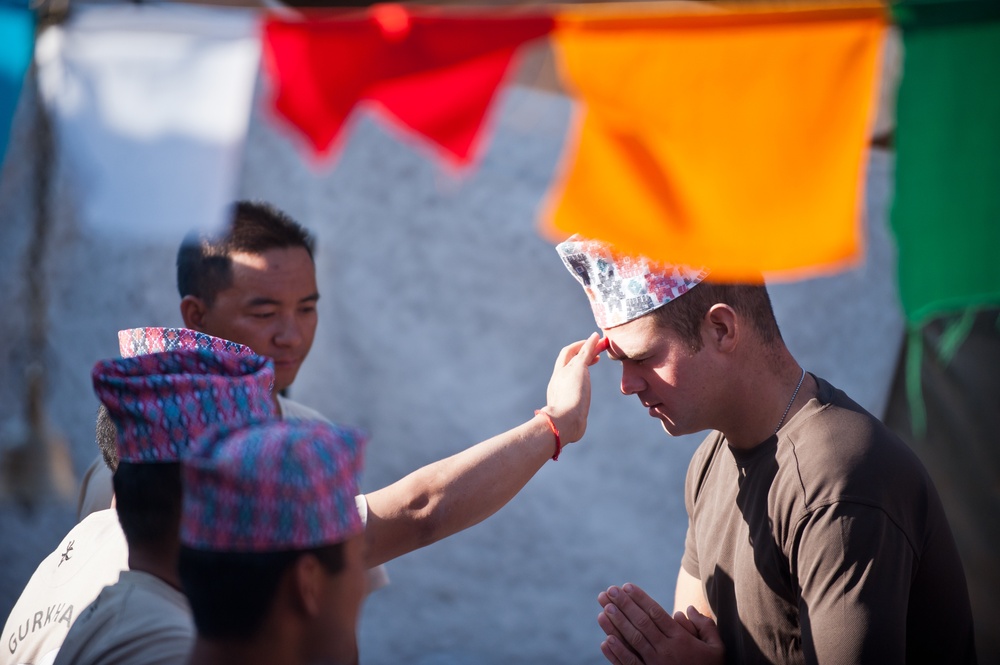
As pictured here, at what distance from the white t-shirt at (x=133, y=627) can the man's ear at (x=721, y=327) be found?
1.38m

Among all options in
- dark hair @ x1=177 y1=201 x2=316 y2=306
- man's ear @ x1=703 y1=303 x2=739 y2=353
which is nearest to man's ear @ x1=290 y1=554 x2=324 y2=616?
man's ear @ x1=703 y1=303 x2=739 y2=353

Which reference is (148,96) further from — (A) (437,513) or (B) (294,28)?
(A) (437,513)

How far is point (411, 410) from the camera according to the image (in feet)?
13.7

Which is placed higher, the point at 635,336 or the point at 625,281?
the point at 625,281

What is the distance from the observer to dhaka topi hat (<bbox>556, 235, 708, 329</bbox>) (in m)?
2.40

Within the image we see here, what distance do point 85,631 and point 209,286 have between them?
1521 millimetres

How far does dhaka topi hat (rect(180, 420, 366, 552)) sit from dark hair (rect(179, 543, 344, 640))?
2 cm

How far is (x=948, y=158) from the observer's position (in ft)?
7.71

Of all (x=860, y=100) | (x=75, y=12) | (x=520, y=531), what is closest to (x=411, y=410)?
(x=520, y=531)

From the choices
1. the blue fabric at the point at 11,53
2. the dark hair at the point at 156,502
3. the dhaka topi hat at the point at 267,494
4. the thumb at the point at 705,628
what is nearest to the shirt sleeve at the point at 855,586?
the thumb at the point at 705,628

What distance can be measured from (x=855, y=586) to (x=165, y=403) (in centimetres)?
147

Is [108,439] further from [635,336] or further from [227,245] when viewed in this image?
[635,336]

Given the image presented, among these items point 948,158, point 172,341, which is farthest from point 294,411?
point 948,158

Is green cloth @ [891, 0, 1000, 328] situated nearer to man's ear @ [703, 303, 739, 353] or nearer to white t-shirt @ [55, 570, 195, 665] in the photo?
man's ear @ [703, 303, 739, 353]
